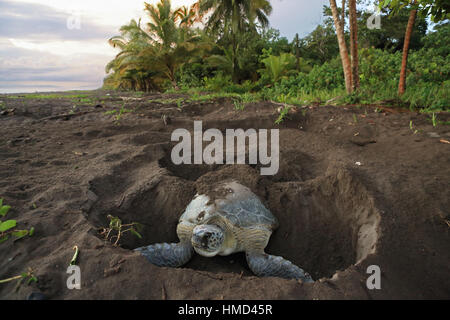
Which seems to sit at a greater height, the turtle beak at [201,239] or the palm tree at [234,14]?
the palm tree at [234,14]

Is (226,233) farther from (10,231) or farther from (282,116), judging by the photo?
(282,116)

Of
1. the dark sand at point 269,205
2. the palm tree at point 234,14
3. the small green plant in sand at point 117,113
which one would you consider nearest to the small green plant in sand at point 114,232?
the dark sand at point 269,205

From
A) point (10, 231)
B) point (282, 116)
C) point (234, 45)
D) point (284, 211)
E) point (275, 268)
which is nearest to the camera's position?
point (10, 231)

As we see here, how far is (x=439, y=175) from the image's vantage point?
2.09 meters

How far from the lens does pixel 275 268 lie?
5.82 feet

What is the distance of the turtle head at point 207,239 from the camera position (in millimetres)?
1819

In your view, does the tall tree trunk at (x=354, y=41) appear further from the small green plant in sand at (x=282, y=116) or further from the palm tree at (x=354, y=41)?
the small green plant in sand at (x=282, y=116)

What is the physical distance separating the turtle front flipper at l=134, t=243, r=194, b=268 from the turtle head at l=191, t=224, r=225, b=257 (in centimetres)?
14

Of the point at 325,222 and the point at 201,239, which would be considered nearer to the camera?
the point at 201,239

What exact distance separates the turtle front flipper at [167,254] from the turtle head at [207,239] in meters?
0.14

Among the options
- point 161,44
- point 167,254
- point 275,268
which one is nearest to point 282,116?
point 275,268

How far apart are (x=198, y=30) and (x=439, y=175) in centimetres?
1749

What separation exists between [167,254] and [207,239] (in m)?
0.33
